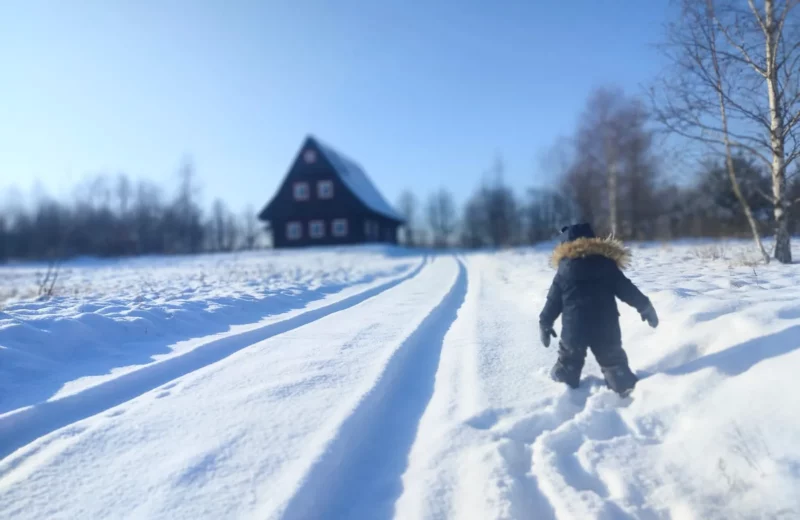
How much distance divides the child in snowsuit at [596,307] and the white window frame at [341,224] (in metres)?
33.2

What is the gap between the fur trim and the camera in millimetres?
3469

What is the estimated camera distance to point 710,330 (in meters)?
3.57

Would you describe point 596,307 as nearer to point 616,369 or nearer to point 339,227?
point 616,369

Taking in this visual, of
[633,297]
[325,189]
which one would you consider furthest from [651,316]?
[325,189]

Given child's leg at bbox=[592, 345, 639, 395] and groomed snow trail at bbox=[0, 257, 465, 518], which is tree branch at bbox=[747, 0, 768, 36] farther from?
groomed snow trail at bbox=[0, 257, 465, 518]

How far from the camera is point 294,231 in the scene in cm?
3728

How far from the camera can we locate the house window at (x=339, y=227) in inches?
1428

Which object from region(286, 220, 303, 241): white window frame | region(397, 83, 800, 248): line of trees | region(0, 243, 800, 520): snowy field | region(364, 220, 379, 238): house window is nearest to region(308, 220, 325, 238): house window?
region(286, 220, 303, 241): white window frame

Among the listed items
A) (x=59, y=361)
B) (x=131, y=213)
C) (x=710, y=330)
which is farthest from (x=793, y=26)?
(x=131, y=213)

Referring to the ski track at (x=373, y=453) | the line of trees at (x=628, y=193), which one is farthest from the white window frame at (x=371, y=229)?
the ski track at (x=373, y=453)

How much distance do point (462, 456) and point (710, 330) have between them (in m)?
2.31

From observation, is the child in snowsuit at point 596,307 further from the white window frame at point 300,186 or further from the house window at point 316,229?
the white window frame at point 300,186

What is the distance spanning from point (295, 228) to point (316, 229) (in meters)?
1.89

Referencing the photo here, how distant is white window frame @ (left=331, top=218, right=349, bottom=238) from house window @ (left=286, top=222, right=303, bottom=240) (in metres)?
2.76
